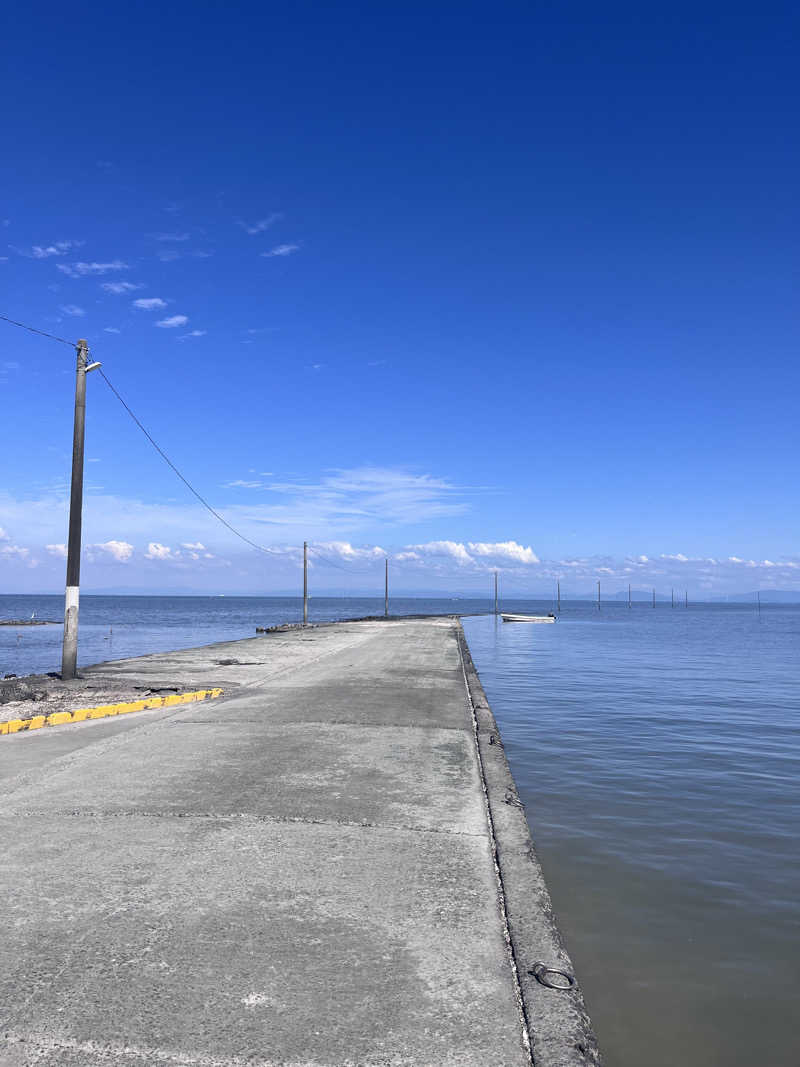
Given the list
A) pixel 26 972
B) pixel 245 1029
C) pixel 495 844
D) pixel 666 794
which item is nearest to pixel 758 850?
pixel 666 794

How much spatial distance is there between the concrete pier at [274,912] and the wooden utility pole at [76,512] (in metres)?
6.34

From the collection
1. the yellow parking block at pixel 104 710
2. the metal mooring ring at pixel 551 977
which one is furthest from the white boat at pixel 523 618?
the metal mooring ring at pixel 551 977

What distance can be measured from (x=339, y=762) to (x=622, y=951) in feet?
11.5

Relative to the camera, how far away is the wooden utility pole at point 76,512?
1423 centimetres

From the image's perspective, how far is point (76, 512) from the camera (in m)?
14.5

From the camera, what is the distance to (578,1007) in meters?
3.21

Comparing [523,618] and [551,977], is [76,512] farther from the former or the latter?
[523,618]

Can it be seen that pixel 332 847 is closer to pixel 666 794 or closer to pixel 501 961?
pixel 501 961

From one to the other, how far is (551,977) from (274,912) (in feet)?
4.74

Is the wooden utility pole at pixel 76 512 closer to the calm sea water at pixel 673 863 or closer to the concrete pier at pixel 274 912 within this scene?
the concrete pier at pixel 274 912

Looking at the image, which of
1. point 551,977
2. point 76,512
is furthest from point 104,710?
point 551,977

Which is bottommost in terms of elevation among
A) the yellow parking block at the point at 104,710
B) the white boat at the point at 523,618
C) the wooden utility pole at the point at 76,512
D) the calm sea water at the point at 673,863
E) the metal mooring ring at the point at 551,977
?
the white boat at the point at 523,618

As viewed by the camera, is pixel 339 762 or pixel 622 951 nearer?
pixel 622 951

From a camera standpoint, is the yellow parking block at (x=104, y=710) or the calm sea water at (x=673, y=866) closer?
the calm sea water at (x=673, y=866)
